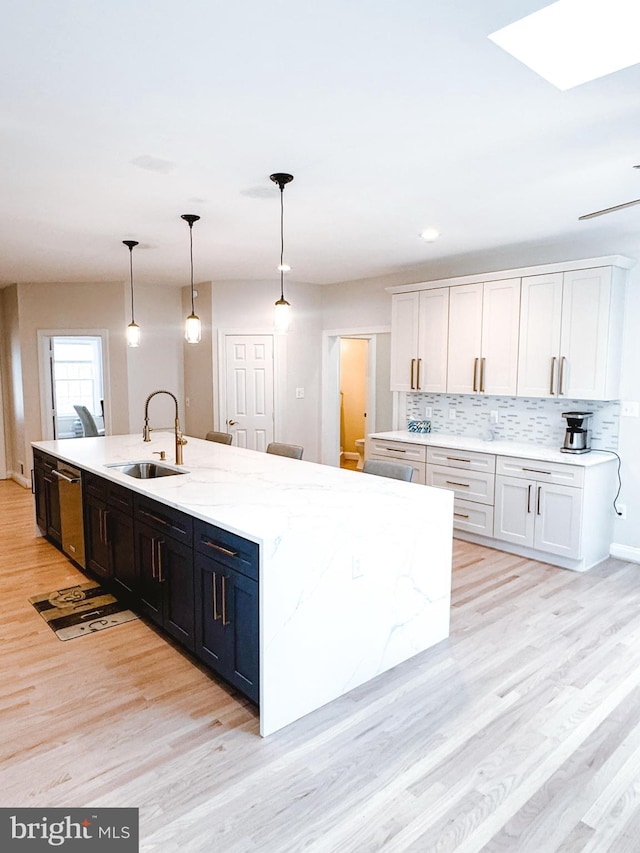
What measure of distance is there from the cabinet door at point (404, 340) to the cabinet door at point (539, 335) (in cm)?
113

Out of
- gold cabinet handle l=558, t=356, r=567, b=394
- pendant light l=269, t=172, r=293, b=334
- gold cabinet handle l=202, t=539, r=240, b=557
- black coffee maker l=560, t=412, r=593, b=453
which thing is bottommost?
gold cabinet handle l=202, t=539, r=240, b=557

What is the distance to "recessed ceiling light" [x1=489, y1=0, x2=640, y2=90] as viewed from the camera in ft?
5.44

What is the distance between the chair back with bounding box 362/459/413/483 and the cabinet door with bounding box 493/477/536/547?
1.39m

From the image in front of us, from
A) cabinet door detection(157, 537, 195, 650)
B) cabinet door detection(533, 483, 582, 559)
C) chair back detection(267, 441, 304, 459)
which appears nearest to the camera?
cabinet door detection(157, 537, 195, 650)

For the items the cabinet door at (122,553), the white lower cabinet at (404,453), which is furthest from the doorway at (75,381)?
the cabinet door at (122,553)

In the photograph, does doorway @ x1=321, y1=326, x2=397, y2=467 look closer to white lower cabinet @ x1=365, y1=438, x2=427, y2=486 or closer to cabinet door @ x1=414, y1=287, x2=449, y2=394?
white lower cabinet @ x1=365, y1=438, x2=427, y2=486

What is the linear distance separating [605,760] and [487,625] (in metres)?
1.13

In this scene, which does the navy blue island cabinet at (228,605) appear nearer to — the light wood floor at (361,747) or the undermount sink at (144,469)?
the light wood floor at (361,747)

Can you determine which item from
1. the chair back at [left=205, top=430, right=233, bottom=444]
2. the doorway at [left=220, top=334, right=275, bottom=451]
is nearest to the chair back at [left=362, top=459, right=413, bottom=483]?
the chair back at [left=205, top=430, right=233, bottom=444]

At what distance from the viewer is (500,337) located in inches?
189

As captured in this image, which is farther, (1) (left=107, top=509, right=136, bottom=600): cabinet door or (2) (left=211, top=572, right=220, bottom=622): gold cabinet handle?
(1) (left=107, top=509, right=136, bottom=600): cabinet door

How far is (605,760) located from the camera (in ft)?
7.27

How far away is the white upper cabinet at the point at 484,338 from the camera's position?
4.71 meters

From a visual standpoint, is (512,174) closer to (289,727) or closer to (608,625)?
(608,625)
